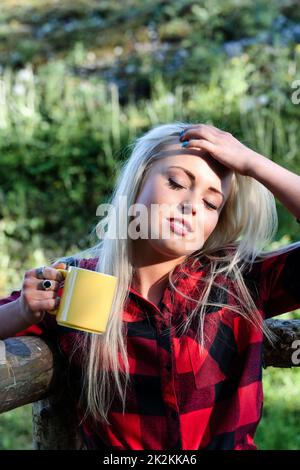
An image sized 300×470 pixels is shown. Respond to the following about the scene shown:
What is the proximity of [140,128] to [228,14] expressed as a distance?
2087 mm

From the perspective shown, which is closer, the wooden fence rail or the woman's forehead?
the wooden fence rail

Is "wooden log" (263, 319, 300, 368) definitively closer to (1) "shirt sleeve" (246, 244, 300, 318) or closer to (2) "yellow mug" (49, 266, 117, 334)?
(1) "shirt sleeve" (246, 244, 300, 318)

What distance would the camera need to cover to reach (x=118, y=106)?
17.1ft

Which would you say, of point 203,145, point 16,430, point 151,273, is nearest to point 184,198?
point 203,145

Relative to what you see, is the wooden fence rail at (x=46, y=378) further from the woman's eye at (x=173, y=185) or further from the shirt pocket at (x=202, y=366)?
the woman's eye at (x=173, y=185)

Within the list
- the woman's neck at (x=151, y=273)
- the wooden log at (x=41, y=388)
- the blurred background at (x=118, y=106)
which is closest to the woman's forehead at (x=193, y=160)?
the woman's neck at (x=151, y=273)

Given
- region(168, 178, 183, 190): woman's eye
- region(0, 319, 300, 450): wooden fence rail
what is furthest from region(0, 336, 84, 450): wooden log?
region(168, 178, 183, 190): woman's eye

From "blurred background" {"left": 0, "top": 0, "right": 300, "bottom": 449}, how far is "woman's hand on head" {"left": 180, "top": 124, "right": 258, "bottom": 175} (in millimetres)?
1576

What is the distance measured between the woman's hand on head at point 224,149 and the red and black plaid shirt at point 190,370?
0.26 metres

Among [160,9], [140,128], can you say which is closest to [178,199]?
[140,128]

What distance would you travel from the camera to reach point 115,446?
1.73m

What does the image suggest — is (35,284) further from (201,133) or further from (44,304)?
(201,133)

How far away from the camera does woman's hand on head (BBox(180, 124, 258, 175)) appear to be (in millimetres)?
1712

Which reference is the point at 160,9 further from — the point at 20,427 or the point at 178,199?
the point at 178,199
